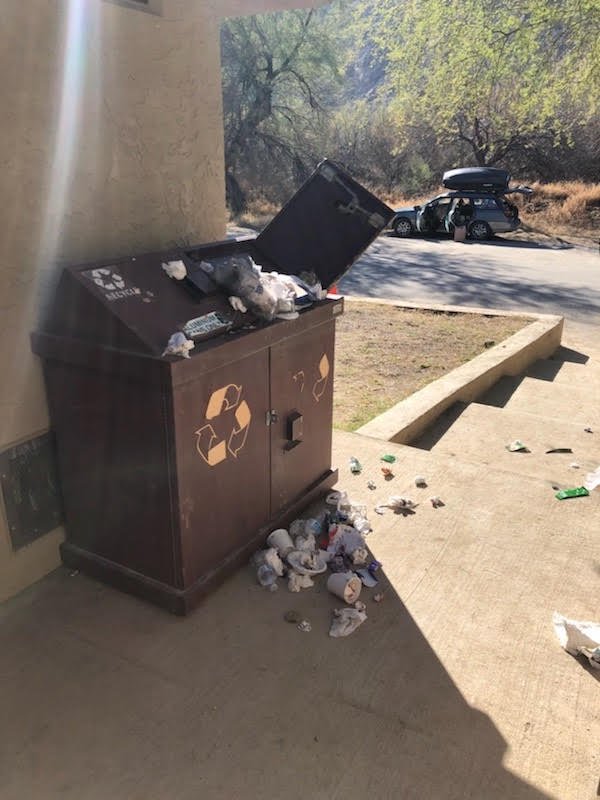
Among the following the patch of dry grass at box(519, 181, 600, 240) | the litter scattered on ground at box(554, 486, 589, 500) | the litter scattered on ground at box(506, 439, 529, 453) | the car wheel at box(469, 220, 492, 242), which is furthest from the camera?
the patch of dry grass at box(519, 181, 600, 240)

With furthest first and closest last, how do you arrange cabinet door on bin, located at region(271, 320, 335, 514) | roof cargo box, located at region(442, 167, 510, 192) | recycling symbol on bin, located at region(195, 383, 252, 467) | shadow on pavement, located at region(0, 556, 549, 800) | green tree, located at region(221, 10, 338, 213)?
green tree, located at region(221, 10, 338, 213)
roof cargo box, located at region(442, 167, 510, 192)
cabinet door on bin, located at region(271, 320, 335, 514)
recycling symbol on bin, located at region(195, 383, 252, 467)
shadow on pavement, located at region(0, 556, 549, 800)

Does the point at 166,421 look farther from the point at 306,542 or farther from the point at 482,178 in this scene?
the point at 482,178

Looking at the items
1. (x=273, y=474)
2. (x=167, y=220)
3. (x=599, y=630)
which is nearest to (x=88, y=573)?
(x=273, y=474)

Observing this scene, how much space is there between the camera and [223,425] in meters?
2.75

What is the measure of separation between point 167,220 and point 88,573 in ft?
5.92

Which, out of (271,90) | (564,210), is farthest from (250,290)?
(271,90)

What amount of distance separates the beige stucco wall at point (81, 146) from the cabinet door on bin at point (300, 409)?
934 millimetres

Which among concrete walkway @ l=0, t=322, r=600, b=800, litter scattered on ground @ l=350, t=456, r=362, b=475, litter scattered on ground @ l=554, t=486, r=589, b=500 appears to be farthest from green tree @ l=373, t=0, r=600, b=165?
concrete walkway @ l=0, t=322, r=600, b=800

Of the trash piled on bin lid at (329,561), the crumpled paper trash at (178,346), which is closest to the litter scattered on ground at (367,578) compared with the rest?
the trash piled on bin lid at (329,561)

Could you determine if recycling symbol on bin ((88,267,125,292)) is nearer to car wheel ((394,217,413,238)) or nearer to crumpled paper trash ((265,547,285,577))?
crumpled paper trash ((265,547,285,577))

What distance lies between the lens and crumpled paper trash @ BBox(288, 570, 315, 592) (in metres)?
2.95

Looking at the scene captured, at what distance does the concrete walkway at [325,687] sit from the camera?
2.06m

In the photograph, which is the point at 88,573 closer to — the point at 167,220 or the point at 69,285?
the point at 69,285

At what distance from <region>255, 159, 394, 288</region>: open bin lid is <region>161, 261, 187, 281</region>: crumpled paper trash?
0.82 m
